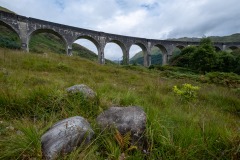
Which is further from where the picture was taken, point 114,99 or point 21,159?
point 114,99

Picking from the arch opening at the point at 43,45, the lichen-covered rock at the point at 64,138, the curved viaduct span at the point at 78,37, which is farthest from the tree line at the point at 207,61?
the lichen-covered rock at the point at 64,138

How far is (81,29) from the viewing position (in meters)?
27.8

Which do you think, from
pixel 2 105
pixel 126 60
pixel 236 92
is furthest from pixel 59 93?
pixel 126 60

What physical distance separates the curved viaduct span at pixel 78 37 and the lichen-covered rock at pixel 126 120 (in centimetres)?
2399

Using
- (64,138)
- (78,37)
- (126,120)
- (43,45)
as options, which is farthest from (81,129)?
(43,45)

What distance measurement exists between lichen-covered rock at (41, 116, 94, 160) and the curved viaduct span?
951 inches

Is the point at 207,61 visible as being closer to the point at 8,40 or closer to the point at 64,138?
the point at 64,138

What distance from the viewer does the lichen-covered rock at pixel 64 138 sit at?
156cm

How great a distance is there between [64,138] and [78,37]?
1096 inches

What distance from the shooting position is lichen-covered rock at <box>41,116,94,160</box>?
1.56m

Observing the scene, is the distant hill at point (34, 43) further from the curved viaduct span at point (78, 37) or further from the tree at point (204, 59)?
the tree at point (204, 59)

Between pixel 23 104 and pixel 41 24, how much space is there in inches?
944

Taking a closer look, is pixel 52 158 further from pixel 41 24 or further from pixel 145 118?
pixel 41 24

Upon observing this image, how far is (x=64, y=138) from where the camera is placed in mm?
1644
